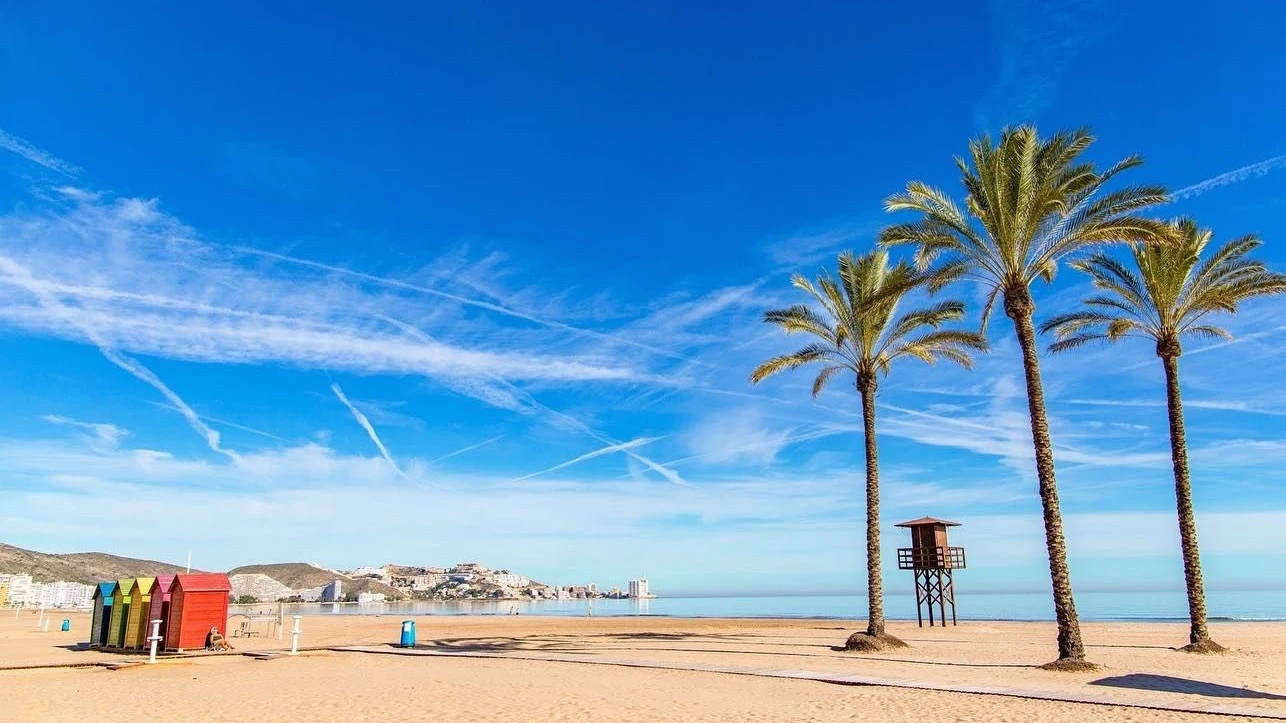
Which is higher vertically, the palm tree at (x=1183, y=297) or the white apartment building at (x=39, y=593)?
the palm tree at (x=1183, y=297)

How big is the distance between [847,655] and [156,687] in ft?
54.9

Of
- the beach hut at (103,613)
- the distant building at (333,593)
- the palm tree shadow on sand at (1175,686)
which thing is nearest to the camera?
the palm tree shadow on sand at (1175,686)

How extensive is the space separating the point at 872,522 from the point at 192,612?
2136cm

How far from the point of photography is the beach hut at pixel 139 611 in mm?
24688

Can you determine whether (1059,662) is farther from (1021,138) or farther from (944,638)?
(944,638)

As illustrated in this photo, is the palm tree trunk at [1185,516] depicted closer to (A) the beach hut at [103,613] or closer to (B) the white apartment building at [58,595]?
(A) the beach hut at [103,613]

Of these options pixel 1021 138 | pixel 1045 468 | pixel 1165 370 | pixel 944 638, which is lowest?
pixel 944 638

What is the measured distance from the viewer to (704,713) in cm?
1134

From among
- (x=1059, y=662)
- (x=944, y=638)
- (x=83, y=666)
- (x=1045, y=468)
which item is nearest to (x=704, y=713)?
(x=1059, y=662)

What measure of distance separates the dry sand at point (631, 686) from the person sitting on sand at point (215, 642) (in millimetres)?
1872

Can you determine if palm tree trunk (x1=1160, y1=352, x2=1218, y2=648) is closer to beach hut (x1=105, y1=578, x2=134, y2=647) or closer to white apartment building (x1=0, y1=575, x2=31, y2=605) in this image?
beach hut (x1=105, y1=578, x2=134, y2=647)

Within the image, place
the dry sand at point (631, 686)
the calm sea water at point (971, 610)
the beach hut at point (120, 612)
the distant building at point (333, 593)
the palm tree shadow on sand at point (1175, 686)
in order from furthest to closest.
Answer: the distant building at point (333, 593), the calm sea water at point (971, 610), the beach hut at point (120, 612), the palm tree shadow on sand at point (1175, 686), the dry sand at point (631, 686)

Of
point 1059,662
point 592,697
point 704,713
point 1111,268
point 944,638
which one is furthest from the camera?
point 944,638

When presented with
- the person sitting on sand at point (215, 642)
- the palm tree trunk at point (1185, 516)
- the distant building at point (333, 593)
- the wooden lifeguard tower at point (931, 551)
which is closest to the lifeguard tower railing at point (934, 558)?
the wooden lifeguard tower at point (931, 551)
